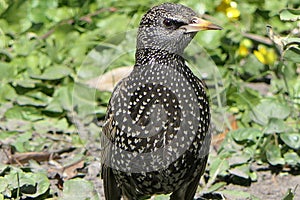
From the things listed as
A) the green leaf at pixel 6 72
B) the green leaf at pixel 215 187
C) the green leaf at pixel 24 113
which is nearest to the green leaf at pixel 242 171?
the green leaf at pixel 215 187

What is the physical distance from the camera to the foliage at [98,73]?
19.7ft

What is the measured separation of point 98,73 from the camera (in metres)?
7.20

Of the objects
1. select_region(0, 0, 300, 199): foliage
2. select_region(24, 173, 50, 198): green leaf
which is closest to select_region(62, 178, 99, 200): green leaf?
select_region(0, 0, 300, 199): foliage

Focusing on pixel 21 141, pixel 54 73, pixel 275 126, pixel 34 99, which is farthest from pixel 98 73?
pixel 275 126

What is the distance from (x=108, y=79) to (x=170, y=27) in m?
2.09

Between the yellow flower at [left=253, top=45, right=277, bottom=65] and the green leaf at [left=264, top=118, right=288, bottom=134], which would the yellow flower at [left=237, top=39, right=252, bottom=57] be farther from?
the green leaf at [left=264, top=118, right=288, bottom=134]

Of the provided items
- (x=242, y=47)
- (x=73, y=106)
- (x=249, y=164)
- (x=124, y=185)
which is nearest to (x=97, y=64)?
(x=73, y=106)

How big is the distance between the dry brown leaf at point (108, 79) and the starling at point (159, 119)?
181cm

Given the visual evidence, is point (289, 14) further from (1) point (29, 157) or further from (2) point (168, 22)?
(1) point (29, 157)

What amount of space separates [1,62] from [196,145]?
2.73 m

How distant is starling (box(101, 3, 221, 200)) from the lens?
4910 millimetres

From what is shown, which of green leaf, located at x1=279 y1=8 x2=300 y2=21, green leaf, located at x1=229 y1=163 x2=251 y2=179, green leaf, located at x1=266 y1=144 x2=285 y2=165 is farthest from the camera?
green leaf, located at x1=266 y1=144 x2=285 y2=165

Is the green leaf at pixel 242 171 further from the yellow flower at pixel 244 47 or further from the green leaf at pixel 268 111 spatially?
the yellow flower at pixel 244 47

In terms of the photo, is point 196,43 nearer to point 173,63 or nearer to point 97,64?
point 97,64
